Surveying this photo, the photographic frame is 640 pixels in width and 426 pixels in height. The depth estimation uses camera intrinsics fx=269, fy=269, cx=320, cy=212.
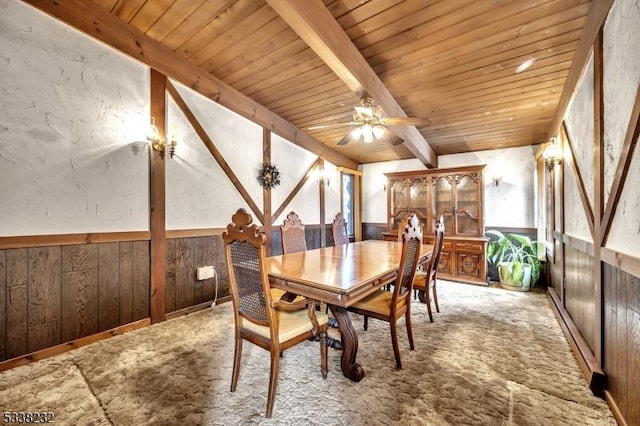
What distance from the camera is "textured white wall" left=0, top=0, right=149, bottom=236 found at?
217cm

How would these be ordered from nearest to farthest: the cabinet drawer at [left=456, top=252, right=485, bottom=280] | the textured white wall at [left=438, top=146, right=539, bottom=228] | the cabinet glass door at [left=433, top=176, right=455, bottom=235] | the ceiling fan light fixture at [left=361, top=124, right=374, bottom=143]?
the ceiling fan light fixture at [left=361, top=124, right=374, bottom=143]
the cabinet drawer at [left=456, top=252, right=485, bottom=280]
the textured white wall at [left=438, top=146, right=539, bottom=228]
the cabinet glass door at [left=433, top=176, right=455, bottom=235]

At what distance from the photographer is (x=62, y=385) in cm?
188

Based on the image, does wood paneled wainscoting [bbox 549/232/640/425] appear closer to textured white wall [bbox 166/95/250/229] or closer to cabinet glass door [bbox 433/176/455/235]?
cabinet glass door [bbox 433/176/455/235]

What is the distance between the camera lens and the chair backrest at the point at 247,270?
1565mm

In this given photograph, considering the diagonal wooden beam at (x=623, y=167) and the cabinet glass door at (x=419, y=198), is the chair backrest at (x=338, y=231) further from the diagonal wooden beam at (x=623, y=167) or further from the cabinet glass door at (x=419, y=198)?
the diagonal wooden beam at (x=623, y=167)

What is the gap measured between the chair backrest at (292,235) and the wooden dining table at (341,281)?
22.6 inches

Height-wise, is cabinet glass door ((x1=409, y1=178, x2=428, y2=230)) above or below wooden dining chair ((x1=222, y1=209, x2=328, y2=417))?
above

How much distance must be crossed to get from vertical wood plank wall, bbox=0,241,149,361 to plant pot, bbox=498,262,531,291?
489 centimetres

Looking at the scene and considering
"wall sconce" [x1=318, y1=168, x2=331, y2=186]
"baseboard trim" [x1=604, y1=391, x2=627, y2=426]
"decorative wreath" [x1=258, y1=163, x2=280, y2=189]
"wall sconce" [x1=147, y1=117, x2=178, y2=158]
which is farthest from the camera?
"wall sconce" [x1=318, y1=168, x2=331, y2=186]

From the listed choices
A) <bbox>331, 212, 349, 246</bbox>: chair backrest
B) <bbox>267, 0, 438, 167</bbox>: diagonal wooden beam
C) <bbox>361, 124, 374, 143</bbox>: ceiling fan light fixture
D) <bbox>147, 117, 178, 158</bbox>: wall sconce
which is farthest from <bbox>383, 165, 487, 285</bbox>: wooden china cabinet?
<bbox>147, 117, 178, 158</bbox>: wall sconce

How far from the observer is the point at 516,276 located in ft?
13.1

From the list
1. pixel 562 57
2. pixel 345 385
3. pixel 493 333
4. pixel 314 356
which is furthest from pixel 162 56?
pixel 493 333

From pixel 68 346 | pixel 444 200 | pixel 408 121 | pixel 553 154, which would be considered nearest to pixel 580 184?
pixel 553 154

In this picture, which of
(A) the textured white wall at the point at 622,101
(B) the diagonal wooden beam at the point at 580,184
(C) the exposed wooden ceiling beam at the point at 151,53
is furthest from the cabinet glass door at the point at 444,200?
(A) the textured white wall at the point at 622,101
